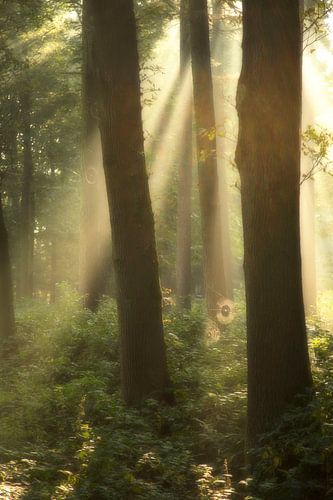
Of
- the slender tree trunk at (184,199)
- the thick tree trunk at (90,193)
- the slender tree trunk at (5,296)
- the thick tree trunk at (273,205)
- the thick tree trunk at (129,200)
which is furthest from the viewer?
the slender tree trunk at (184,199)

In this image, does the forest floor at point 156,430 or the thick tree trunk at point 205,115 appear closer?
the forest floor at point 156,430

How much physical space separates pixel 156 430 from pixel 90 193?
11728mm

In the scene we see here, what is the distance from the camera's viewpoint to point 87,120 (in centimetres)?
1945

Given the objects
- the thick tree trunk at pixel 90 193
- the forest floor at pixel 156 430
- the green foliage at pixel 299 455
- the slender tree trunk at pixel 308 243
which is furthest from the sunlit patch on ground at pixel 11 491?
the slender tree trunk at pixel 308 243

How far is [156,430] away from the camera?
9.38 meters

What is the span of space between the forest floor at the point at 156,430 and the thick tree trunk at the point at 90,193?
466 centimetres

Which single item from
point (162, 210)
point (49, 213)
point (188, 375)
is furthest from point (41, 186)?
point (188, 375)

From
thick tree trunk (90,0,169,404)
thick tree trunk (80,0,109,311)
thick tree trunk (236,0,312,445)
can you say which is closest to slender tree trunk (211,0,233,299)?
thick tree trunk (80,0,109,311)

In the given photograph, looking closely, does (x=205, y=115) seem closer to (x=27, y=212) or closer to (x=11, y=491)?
(x=11, y=491)

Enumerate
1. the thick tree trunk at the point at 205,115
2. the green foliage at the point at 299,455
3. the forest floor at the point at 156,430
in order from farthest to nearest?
the thick tree trunk at the point at 205,115, the forest floor at the point at 156,430, the green foliage at the point at 299,455

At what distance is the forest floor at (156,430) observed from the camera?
265 inches

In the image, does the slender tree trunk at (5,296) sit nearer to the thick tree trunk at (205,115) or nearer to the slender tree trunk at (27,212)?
the thick tree trunk at (205,115)

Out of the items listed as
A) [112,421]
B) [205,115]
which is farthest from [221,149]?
[112,421]

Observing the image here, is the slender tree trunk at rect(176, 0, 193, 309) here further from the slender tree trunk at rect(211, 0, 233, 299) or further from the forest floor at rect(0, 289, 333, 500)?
the forest floor at rect(0, 289, 333, 500)
